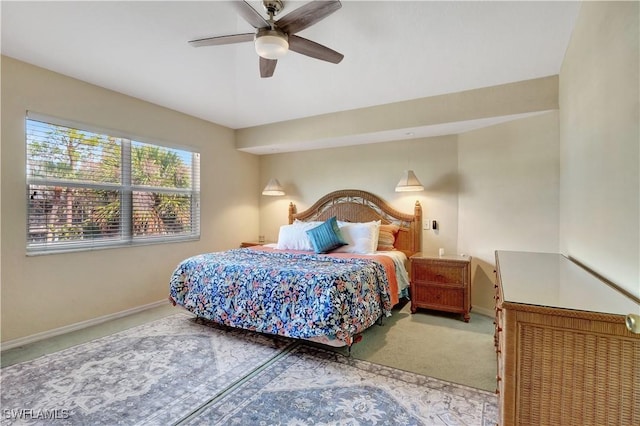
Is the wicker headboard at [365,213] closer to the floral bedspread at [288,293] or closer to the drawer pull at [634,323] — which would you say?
the floral bedspread at [288,293]

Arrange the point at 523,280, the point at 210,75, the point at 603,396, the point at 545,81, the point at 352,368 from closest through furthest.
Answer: the point at 603,396 → the point at 523,280 → the point at 352,368 → the point at 545,81 → the point at 210,75

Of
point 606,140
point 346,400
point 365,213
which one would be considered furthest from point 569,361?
point 365,213

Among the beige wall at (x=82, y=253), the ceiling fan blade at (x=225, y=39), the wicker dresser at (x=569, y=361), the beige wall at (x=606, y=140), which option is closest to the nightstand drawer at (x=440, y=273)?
the beige wall at (x=606, y=140)

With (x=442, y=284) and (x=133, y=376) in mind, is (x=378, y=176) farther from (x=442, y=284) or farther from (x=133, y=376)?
(x=133, y=376)

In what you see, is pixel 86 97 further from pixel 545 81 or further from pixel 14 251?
pixel 545 81

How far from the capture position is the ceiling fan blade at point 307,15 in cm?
173

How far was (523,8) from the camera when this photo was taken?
2066 millimetres

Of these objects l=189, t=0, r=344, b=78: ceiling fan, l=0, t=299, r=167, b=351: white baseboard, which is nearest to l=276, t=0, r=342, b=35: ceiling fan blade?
l=189, t=0, r=344, b=78: ceiling fan

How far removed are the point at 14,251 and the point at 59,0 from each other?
2.12m

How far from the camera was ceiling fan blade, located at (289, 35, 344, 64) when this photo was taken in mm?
2072

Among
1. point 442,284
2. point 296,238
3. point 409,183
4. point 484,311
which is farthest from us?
point 296,238

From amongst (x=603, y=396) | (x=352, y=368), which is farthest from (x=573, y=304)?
(x=352, y=368)

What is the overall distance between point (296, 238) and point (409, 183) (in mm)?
1634

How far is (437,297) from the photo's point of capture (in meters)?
3.41
